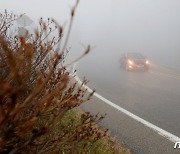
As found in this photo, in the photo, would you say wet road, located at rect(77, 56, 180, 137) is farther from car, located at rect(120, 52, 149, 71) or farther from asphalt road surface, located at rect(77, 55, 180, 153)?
car, located at rect(120, 52, 149, 71)

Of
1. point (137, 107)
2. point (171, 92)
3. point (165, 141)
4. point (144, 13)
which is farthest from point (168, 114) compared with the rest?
point (144, 13)

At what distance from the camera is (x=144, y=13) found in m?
132

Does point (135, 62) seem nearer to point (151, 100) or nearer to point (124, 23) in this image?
point (151, 100)

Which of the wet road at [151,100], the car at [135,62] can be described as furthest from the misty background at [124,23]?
the wet road at [151,100]

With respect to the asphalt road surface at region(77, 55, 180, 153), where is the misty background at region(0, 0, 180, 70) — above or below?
below

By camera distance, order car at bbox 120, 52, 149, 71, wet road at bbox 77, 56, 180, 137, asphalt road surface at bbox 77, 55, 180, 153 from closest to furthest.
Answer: asphalt road surface at bbox 77, 55, 180, 153, wet road at bbox 77, 56, 180, 137, car at bbox 120, 52, 149, 71

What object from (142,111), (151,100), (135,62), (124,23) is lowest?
(124,23)

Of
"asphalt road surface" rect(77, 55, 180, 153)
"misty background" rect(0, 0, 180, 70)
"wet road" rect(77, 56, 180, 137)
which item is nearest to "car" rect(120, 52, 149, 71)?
"wet road" rect(77, 56, 180, 137)

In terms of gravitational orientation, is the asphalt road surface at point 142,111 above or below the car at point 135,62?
above

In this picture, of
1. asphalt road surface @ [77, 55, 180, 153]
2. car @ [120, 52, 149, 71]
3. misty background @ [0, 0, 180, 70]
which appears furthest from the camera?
misty background @ [0, 0, 180, 70]

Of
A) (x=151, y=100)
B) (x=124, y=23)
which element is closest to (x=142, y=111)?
(x=151, y=100)

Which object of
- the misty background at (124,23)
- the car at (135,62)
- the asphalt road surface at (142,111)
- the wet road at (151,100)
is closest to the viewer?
the asphalt road surface at (142,111)

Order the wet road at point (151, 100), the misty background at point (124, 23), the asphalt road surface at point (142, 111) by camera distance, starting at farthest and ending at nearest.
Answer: the misty background at point (124, 23) < the wet road at point (151, 100) < the asphalt road surface at point (142, 111)

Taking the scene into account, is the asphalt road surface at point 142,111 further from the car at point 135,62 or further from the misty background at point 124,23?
the misty background at point 124,23
